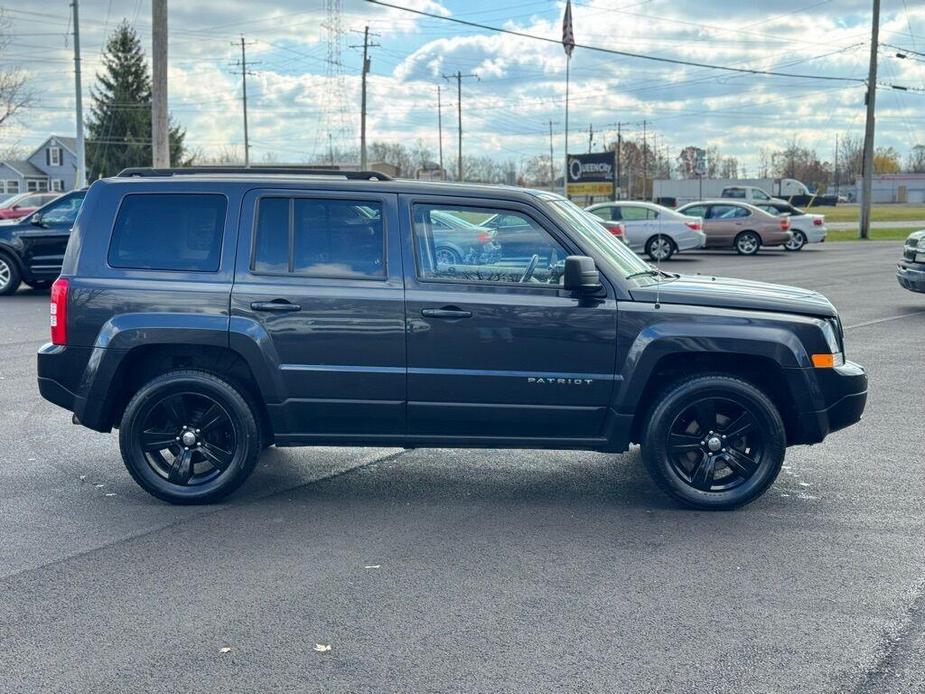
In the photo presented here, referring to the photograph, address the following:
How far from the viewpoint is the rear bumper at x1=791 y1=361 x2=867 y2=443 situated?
20.1 ft

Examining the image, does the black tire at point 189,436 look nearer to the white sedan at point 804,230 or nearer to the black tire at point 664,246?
the black tire at point 664,246

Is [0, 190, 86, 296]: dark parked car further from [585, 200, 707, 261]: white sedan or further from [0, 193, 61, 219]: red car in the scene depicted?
[0, 193, 61, 219]: red car

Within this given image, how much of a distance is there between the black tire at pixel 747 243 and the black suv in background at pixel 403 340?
85.0ft

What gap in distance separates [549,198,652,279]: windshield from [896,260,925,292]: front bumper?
10.2 meters

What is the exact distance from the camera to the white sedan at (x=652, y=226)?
28438mm

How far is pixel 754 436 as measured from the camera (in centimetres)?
623

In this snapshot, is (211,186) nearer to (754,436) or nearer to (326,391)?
(326,391)

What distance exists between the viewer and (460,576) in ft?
16.7

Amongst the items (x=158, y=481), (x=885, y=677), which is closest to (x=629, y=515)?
(x=885, y=677)

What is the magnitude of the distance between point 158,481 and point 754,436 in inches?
139

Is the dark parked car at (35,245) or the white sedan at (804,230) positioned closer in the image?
the dark parked car at (35,245)

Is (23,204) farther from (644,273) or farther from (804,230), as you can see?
(644,273)

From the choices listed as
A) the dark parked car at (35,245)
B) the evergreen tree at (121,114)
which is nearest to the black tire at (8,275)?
the dark parked car at (35,245)

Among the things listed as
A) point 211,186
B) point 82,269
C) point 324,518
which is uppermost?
point 211,186
